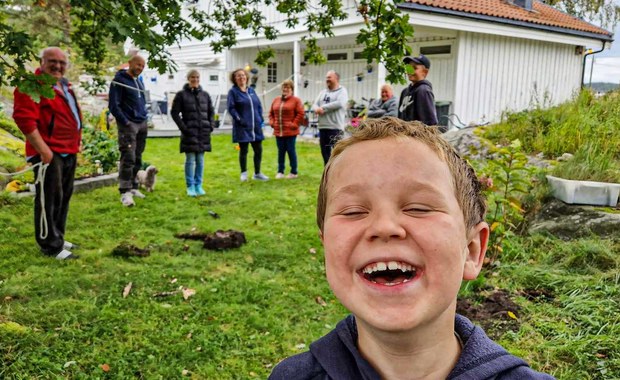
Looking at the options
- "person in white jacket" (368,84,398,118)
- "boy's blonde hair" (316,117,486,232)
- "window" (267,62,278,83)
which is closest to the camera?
"boy's blonde hair" (316,117,486,232)

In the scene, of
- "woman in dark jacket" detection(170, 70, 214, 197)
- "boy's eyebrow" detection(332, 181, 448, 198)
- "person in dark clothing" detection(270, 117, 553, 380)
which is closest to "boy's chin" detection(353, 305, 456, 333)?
"person in dark clothing" detection(270, 117, 553, 380)

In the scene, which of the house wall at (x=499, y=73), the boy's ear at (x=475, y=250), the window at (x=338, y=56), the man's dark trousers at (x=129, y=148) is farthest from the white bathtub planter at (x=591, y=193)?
the window at (x=338, y=56)

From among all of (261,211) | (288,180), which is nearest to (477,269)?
(261,211)

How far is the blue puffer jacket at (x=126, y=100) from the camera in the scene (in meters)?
6.87

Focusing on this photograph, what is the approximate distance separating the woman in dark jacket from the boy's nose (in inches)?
280

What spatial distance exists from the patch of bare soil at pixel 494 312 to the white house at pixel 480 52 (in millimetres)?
8828

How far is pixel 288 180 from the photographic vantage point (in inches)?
380

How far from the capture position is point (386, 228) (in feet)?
3.62

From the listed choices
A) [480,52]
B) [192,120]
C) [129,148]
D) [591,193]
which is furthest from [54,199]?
[480,52]

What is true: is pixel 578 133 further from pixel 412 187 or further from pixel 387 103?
pixel 412 187

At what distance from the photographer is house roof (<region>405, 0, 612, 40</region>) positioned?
13602 millimetres

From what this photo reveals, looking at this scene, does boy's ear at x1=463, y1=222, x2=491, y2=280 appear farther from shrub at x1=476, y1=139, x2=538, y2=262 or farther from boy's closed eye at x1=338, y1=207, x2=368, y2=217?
shrub at x1=476, y1=139, x2=538, y2=262

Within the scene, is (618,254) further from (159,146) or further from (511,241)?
(159,146)

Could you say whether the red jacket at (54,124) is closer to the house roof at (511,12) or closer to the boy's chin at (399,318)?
the boy's chin at (399,318)
